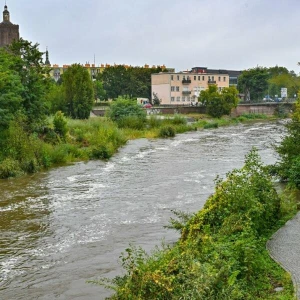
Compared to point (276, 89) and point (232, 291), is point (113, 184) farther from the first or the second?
point (276, 89)

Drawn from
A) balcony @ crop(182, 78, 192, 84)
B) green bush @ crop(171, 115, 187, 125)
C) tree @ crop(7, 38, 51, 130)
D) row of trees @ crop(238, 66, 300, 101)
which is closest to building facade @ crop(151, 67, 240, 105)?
balcony @ crop(182, 78, 192, 84)

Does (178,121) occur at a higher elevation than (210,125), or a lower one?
higher

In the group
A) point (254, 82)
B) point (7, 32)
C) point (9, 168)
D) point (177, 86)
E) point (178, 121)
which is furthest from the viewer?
point (254, 82)

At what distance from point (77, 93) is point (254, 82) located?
67.3 meters

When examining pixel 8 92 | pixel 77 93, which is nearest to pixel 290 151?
pixel 8 92

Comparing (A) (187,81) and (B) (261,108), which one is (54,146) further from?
(A) (187,81)

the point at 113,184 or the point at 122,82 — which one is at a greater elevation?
the point at 122,82

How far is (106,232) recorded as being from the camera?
16.4m

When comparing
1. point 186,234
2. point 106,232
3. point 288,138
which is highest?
point 288,138

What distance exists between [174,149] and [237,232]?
29392mm

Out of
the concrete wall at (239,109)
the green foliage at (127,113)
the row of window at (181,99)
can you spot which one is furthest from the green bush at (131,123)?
the row of window at (181,99)

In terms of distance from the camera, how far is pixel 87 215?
18.7 m

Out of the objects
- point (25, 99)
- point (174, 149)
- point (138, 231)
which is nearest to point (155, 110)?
point (174, 149)

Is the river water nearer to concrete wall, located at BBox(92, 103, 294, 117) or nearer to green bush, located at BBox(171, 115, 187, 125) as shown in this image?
green bush, located at BBox(171, 115, 187, 125)
